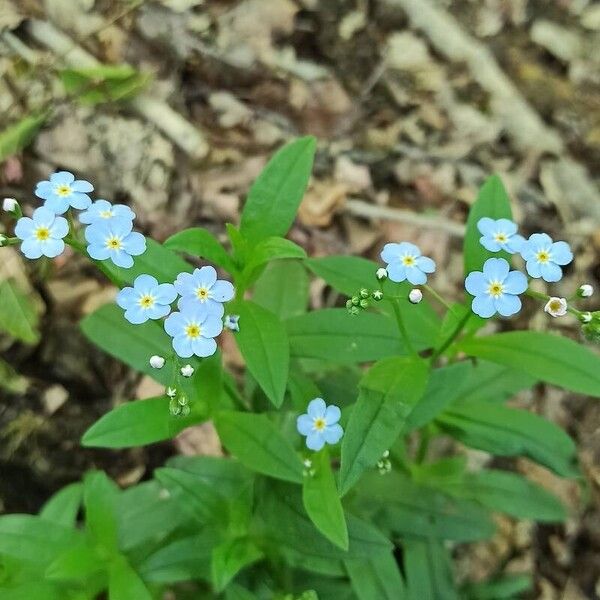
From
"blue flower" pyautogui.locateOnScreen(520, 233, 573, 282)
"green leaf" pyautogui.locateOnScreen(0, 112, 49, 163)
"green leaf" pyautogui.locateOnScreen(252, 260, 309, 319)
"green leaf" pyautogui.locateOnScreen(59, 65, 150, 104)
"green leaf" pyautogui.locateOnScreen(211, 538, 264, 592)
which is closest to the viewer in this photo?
"blue flower" pyautogui.locateOnScreen(520, 233, 573, 282)

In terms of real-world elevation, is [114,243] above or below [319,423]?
above

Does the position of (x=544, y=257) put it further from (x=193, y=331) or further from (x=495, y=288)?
(x=193, y=331)

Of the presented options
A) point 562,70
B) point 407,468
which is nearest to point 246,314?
point 407,468

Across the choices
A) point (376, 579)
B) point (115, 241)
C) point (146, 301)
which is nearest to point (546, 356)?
point (376, 579)

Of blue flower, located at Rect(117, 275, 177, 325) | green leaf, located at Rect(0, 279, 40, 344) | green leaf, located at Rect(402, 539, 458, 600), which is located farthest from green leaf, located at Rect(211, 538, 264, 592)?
green leaf, located at Rect(0, 279, 40, 344)

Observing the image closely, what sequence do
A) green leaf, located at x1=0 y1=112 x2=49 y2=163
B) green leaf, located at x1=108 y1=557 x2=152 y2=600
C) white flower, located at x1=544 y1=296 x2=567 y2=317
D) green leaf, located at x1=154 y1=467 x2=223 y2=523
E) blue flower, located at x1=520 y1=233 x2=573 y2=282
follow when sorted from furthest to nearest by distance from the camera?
green leaf, located at x1=0 y1=112 x2=49 y2=163 → green leaf, located at x1=154 y1=467 x2=223 y2=523 → green leaf, located at x1=108 y1=557 x2=152 y2=600 → blue flower, located at x1=520 y1=233 x2=573 y2=282 → white flower, located at x1=544 y1=296 x2=567 y2=317

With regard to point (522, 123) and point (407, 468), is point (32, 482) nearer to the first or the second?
point (407, 468)

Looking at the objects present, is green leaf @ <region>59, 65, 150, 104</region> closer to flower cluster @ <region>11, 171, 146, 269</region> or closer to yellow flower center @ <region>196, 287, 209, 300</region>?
flower cluster @ <region>11, 171, 146, 269</region>
